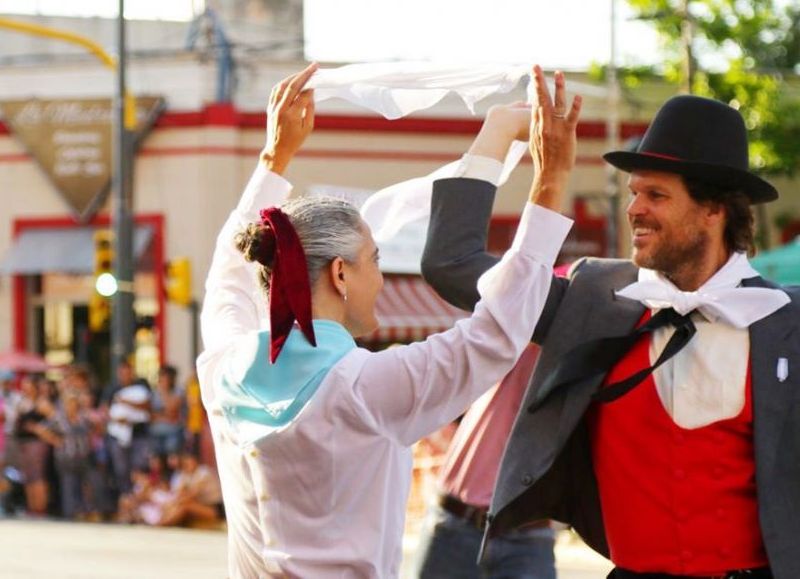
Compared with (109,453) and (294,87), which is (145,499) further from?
(294,87)

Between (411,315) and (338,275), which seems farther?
(411,315)

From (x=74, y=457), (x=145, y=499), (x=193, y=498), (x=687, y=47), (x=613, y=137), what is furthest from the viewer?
(x=613, y=137)

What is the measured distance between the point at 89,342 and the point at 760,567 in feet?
83.9

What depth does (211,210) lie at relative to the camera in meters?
28.0

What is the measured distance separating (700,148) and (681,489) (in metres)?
0.84

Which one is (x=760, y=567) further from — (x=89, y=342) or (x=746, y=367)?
(x=89, y=342)

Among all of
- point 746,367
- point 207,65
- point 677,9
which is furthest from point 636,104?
point 746,367

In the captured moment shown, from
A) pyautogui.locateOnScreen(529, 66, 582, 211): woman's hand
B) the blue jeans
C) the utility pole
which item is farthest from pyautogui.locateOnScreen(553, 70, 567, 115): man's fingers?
the utility pole

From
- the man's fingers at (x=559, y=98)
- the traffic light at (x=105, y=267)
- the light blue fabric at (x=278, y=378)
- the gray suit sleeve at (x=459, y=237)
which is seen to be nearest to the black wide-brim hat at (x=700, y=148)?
the gray suit sleeve at (x=459, y=237)

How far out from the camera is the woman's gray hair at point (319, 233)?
12.0 feet

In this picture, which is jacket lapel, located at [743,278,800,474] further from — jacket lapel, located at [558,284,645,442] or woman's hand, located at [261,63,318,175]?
woman's hand, located at [261,63,318,175]

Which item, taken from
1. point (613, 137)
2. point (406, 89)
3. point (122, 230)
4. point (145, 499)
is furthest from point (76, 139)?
point (406, 89)

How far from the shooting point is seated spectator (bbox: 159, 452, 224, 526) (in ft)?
58.6

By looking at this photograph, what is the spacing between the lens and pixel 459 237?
4246mm
